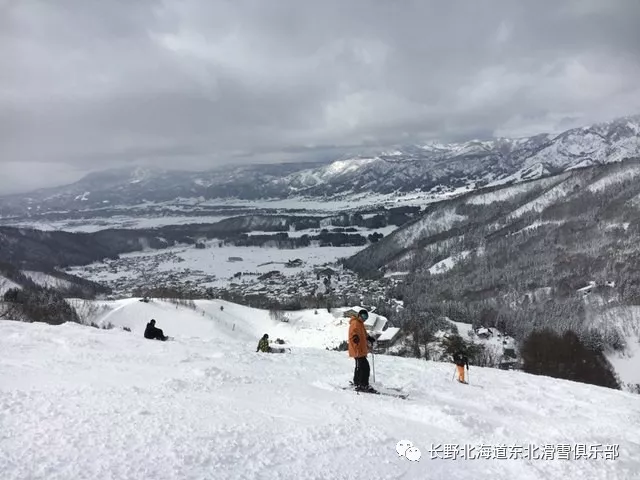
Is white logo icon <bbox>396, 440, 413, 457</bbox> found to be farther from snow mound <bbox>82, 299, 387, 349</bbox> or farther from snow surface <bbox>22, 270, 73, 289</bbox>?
snow surface <bbox>22, 270, 73, 289</bbox>

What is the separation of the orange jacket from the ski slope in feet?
4.01

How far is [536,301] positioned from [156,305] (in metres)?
113

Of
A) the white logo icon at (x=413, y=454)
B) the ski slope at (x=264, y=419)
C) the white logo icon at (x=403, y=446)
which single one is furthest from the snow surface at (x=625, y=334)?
the white logo icon at (x=413, y=454)

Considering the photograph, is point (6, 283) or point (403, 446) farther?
point (6, 283)

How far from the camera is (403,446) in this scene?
31.9 ft

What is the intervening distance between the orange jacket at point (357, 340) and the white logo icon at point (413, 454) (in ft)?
15.1

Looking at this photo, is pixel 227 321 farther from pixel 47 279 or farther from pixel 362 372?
pixel 47 279

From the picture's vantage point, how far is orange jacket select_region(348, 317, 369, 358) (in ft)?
46.3

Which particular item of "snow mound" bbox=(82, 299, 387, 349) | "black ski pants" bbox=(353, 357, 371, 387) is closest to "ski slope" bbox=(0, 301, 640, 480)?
"black ski pants" bbox=(353, 357, 371, 387)

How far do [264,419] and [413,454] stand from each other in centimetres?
338

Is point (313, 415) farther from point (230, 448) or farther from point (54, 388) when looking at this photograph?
point (54, 388)

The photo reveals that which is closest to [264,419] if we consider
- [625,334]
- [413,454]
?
[413,454]

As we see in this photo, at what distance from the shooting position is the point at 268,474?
7883mm

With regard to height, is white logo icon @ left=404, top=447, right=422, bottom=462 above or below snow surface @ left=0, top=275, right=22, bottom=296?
above
